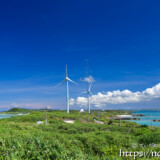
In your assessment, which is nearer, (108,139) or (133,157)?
(133,157)

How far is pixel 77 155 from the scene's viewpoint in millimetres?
3451

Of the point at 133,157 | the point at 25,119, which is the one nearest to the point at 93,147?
the point at 133,157

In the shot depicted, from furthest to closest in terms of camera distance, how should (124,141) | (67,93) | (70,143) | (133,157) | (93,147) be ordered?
(67,93)
(124,141)
(93,147)
(70,143)
(133,157)

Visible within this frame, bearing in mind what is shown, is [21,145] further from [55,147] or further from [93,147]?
[93,147]

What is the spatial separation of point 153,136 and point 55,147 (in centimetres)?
632

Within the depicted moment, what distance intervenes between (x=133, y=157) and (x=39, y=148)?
8.69 feet

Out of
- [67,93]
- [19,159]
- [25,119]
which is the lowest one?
[25,119]

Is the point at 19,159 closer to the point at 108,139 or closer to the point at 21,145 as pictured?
the point at 21,145

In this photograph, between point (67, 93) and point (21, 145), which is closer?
point (21, 145)

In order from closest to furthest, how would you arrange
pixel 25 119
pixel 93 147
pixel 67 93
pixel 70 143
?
pixel 70 143 → pixel 93 147 → pixel 25 119 → pixel 67 93

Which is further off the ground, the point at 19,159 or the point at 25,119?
the point at 19,159

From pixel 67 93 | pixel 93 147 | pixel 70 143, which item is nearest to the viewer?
pixel 70 143

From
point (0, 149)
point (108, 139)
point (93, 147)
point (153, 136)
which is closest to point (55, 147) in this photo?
point (0, 149)

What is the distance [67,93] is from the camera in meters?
45.7
